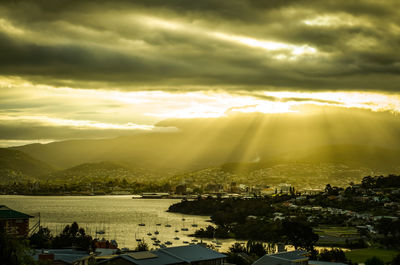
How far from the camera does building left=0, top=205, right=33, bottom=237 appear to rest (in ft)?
85.1

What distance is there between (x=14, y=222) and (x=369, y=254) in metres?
39.9

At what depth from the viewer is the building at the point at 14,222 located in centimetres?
2594

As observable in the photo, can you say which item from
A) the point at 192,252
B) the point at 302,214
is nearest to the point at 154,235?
the point at 302,214

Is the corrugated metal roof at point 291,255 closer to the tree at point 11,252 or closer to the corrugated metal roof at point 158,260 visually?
the corrugated metal roof at point 158,260

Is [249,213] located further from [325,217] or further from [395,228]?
[395,228]

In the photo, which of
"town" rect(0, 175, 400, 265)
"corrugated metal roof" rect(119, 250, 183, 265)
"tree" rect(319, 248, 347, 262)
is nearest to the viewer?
"corrugated metal roof" rect(119, 250, 183, 265)

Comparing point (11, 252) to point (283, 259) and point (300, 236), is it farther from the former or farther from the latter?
point (300, 236)

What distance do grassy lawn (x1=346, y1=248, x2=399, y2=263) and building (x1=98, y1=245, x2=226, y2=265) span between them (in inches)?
855

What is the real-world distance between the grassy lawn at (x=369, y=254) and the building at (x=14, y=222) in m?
32.9

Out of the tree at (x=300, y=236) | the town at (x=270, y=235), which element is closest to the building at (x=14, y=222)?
the town at (x=270, y=235)

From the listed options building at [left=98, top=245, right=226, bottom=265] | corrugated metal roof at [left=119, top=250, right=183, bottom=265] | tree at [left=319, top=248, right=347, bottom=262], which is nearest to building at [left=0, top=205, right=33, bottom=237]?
A: building at [left=98, top=245, right=226, bottom=265]

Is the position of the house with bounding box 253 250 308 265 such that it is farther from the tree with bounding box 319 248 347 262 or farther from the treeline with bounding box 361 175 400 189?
the treeline with bounding box 361 175 400 189

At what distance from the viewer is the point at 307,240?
52.5m

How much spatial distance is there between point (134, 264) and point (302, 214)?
224ft
